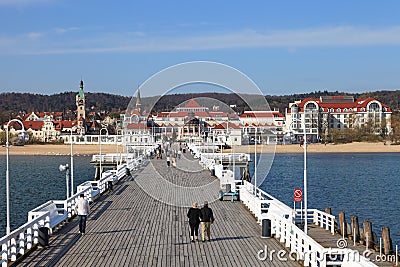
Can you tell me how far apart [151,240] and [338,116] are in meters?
128

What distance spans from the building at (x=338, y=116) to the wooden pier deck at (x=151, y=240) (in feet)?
348

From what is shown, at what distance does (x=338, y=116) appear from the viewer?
140 meters

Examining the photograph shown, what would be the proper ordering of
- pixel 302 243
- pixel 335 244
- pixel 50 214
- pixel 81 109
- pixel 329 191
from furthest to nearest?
1. pixel 81 109
2. pixel 329 191
3. pixel 335 244
4. pixel 50 214
5. pixel 302 243

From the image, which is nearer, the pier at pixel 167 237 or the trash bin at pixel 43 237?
the pier at pixel 167 237

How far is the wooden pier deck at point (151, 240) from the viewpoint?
13.9 metres

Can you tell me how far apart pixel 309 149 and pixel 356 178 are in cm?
5778

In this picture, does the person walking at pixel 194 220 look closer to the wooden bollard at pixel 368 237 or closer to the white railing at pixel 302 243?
the white railing at pixel 302 243

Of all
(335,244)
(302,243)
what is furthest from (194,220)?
(335,244)

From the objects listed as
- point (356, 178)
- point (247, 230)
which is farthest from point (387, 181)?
point (247, 230)

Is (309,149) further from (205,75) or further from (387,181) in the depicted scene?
(205,75)

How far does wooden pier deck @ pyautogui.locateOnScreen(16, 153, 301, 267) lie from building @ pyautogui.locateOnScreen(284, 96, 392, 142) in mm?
105988

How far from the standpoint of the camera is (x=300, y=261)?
44.7ft

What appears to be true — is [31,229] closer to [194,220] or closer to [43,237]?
[43,237]

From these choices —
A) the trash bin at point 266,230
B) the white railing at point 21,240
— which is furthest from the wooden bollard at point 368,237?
the white railing at point 21,240
